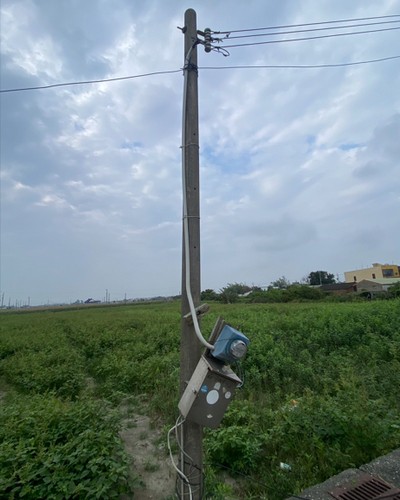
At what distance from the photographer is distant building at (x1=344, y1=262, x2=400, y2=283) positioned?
164ft

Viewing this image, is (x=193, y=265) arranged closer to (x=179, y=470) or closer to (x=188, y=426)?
(x=188, y=426)

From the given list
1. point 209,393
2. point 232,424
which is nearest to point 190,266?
point 209,393

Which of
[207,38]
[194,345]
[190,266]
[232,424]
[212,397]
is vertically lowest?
[232,424]

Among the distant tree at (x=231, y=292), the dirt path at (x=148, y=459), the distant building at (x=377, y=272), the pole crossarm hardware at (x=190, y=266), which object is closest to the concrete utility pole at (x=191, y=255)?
the pole crossarm hardware at (x=190, y=266)

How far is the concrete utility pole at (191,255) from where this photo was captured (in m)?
1.63

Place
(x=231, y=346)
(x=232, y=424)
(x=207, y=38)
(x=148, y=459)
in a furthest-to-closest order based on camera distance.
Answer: (x=232, y=424), (x=148, y=459), (x=207, y=38), (x=231, y=346)

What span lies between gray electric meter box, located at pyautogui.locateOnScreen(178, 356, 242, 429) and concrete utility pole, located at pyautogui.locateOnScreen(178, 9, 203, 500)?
18 cm

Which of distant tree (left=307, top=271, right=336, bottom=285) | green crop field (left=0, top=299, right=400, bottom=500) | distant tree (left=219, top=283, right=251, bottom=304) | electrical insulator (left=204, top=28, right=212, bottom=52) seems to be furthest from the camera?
distant tree (left=307, top=271, right=336, bottom=285)

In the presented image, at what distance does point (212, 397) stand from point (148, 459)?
7.12 feet

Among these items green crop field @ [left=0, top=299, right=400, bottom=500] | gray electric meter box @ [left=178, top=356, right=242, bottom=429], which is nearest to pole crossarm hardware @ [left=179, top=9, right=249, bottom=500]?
gray electric meter box @ [left=178, top=356, right=242, bottom=429]

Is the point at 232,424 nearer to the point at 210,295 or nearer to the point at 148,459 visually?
the point at 148,459

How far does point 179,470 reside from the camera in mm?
1612

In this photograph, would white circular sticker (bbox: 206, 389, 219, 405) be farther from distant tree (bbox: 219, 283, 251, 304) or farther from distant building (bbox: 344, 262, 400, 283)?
distant building (bbox: 344, 262, 400, 283)

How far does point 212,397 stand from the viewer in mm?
1488
